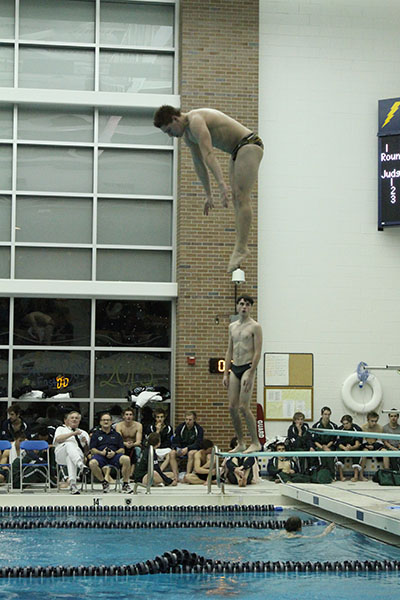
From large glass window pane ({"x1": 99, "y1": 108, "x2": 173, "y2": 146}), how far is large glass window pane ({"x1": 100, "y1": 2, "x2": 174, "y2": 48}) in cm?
141

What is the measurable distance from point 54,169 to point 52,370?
12.9ft

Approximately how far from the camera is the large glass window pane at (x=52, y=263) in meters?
18.1

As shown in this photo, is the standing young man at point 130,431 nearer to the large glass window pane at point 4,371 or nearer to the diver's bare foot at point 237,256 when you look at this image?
the large glass window pane at point 4,371

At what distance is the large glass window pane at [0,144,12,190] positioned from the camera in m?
18.2

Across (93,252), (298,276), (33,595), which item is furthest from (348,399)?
(33,595)

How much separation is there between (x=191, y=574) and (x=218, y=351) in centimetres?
810

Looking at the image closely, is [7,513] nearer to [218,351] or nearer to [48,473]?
[48,473]

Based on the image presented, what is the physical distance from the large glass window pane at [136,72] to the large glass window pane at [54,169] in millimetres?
1492

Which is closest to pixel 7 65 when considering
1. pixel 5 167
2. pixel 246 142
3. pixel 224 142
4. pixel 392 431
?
pixel 5 167

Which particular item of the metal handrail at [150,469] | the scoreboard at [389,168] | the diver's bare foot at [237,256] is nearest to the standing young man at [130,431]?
the metal handrail at [150,469]

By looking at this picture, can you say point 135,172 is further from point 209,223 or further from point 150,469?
point 150,469

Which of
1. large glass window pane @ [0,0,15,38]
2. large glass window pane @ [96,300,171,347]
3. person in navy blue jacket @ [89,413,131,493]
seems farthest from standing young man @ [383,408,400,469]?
large glass window pane @ [0,0,15,38]

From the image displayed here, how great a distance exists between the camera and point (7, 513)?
13.9m

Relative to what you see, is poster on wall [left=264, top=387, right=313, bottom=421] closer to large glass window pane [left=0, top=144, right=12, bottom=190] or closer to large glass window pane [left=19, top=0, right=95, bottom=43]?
large glass window pane [left=0, top=144, right=12, bottom=190]
